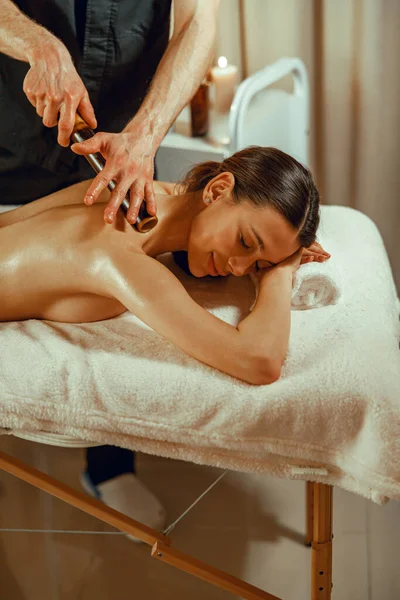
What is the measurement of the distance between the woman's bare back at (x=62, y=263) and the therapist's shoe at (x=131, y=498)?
54 cm

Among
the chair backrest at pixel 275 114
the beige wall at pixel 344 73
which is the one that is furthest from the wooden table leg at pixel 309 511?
the beige wall at pixel 344 73

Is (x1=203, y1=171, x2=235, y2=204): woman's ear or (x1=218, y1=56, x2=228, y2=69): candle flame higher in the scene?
(x1=203, y1=171, x2=235, y2=204): woman's ear

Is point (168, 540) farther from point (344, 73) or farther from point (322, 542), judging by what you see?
point (344, 73)

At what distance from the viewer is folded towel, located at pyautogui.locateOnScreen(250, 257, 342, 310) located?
1335 millimetres

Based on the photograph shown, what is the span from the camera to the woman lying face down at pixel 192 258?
1173mm

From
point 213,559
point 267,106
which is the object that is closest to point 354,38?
point 267,106

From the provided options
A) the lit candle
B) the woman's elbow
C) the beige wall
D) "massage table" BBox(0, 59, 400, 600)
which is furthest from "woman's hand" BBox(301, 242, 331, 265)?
the beige wall

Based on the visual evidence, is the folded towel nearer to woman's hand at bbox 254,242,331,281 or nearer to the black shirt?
woman's hand at bbox 254,242,331,281

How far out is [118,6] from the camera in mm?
1596

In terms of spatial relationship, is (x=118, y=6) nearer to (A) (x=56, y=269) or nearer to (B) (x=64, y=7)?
(B) (x=64, y=7)

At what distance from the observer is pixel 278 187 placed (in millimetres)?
1252

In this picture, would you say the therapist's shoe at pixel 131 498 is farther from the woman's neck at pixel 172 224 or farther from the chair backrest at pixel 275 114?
the chair backrest at pixel 275 114

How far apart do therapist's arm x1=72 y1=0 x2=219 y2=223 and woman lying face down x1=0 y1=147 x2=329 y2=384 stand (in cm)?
8

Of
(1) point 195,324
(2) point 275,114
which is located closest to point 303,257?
(1) point 195,324
